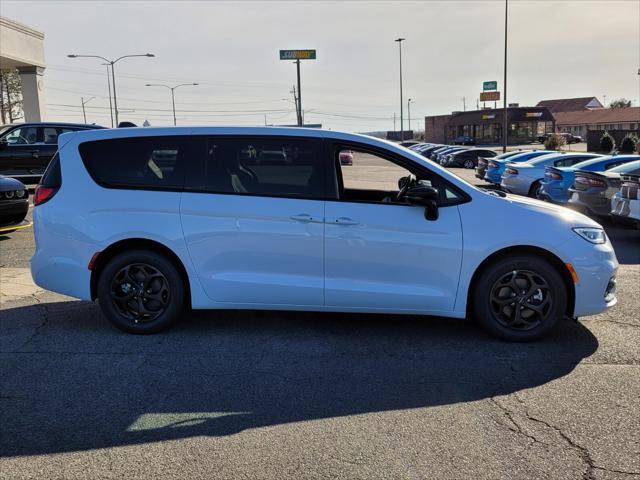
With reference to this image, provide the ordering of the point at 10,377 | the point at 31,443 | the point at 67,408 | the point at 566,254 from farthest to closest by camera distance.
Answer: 1. the point at 566,254
2. the point at 10,377
3. the point at 67,408
4. the point at 31,443

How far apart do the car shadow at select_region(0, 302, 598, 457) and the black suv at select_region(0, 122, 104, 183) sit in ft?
37.6

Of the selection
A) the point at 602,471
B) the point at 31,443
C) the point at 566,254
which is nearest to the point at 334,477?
the point at 602,471

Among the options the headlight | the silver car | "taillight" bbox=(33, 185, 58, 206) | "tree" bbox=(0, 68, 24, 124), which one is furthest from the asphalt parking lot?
"tree" bbox=(0, 68, 24, 124)

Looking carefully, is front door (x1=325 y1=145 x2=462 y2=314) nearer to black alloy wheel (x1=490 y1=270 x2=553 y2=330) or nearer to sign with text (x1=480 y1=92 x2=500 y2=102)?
black alloy wheel (x1=490 y1=270 x2=553 y2=330)

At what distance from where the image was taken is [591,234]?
4.86m

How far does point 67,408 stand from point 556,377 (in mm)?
3383

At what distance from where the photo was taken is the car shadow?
3545 millimetres

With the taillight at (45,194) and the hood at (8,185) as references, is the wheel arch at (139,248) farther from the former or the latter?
the hood at (8,185)

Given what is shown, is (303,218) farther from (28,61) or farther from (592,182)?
(28,61)

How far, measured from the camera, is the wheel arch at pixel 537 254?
4.80 m

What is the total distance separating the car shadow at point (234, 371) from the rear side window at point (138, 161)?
4.44 ft

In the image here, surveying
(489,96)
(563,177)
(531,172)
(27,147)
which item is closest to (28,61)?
(27,147)

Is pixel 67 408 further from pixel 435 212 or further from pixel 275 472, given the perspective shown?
pixel 435 212

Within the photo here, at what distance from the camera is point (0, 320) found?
5.52 metres
